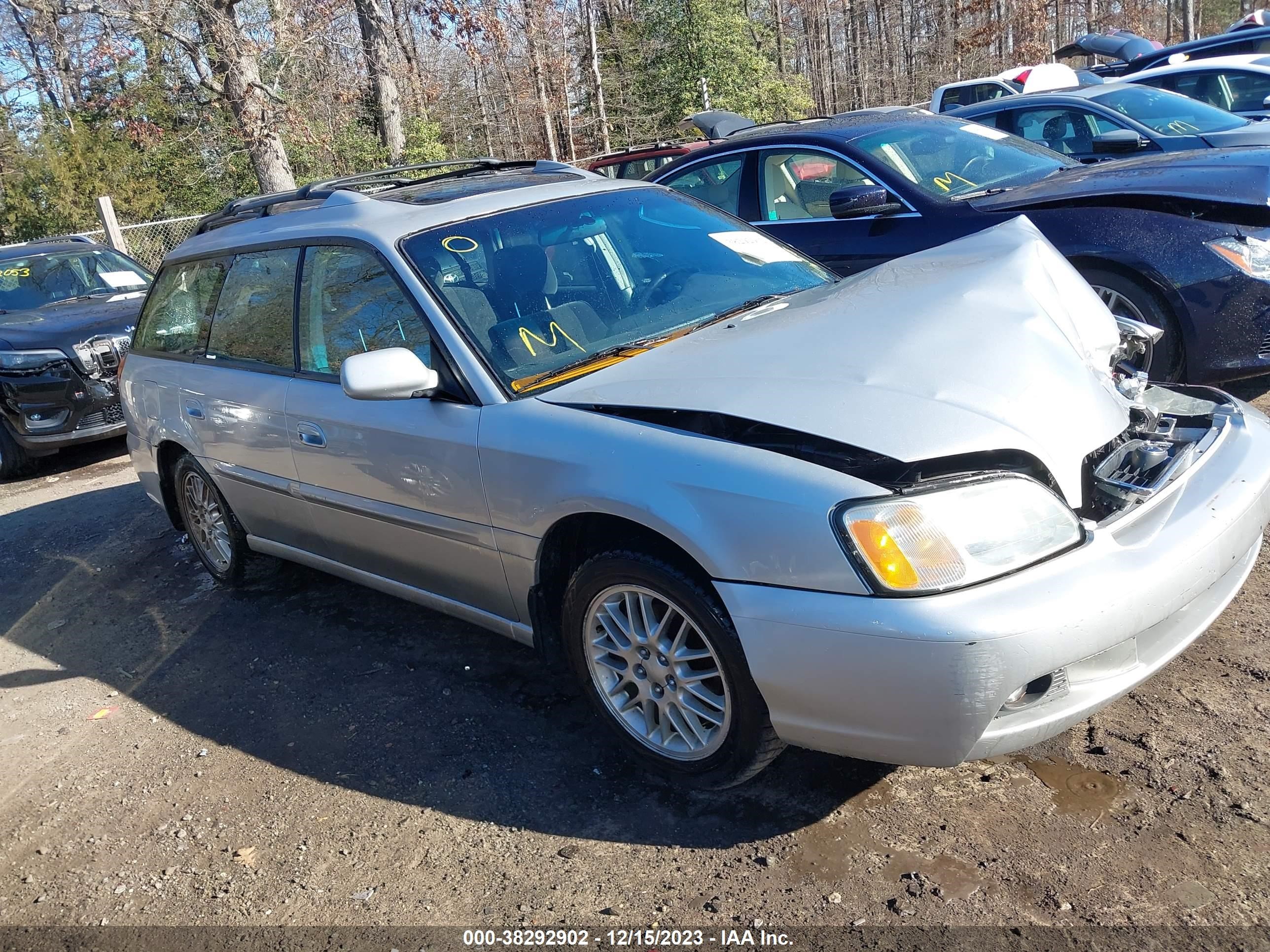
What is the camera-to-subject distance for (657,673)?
9.45ft

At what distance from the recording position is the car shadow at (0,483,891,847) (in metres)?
2.90

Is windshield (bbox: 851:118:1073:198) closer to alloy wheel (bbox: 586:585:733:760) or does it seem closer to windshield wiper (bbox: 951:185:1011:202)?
windshield wiper (bbox: 951:185:1011:202)

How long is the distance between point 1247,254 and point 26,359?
810cm

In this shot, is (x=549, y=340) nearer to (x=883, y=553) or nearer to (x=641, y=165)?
(x=883, y=553)

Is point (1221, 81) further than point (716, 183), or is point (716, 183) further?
point (1221, 81)

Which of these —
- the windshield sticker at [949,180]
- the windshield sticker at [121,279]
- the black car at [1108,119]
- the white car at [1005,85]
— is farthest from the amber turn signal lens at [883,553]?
the white car at [1005,85]

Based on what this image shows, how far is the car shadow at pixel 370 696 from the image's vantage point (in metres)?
2.90

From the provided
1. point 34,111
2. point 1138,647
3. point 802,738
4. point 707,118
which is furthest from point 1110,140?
point 34,111

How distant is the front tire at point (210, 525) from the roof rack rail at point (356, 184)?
3.80 feet

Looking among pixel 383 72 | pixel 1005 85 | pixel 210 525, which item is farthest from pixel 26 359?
pixel 1005 85

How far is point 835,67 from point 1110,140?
3573 centimetres

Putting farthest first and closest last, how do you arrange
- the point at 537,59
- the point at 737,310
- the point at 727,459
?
the point at 537,59
the point at 737,310
the point at 727,459

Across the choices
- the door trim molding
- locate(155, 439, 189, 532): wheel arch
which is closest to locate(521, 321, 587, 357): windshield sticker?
the door trim molding

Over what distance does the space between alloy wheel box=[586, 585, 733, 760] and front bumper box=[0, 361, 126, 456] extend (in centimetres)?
629
